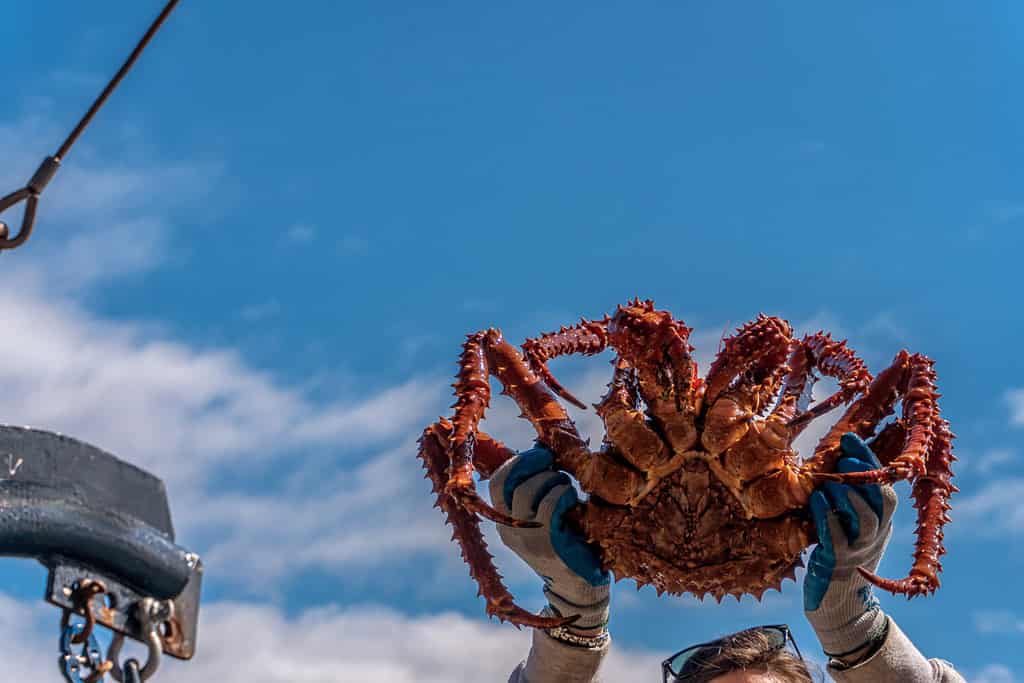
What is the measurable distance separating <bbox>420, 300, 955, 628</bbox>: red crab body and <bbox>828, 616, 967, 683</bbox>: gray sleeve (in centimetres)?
76

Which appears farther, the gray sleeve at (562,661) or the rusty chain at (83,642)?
the gray sleeve at (562,661)

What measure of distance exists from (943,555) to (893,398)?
34.0 inches

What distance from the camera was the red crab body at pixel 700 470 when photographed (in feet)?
18.5

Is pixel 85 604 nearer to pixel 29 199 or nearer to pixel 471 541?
pixel 29 199

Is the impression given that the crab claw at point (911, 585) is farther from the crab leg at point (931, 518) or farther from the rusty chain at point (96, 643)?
the rusty chain at point (96, 643)

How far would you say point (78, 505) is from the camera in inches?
102

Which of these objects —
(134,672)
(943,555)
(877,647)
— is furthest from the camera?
(877,647)

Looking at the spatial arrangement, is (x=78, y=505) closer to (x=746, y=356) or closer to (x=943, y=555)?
(x=746, y=356)

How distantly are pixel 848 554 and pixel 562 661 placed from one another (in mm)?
1505

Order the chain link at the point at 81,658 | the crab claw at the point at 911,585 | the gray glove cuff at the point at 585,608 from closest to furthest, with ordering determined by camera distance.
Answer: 1. the chain link at the point at 81,658
2. the crab claw at the point at 911,585
3. the gray glove cuff at the point at 585,608

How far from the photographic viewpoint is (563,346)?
6598mm

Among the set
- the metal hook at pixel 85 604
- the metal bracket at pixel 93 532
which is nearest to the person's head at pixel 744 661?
the metal bracket at pixel 93 532

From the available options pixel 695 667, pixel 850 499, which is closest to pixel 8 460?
pixel 695 667

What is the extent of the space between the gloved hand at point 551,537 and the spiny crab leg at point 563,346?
393 millimetres
